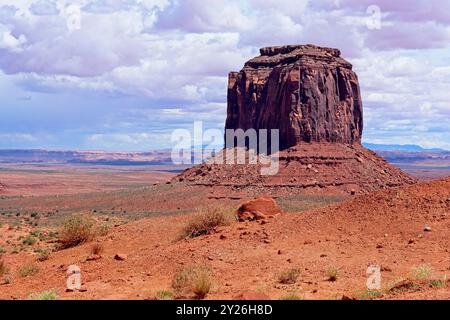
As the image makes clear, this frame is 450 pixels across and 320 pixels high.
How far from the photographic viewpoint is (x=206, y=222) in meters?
23.6

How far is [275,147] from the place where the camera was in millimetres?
81750

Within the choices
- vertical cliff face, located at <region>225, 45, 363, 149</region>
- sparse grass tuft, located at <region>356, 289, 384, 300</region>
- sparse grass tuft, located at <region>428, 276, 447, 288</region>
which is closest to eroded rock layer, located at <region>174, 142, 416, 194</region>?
vertical cliff face, located at <region>225, 45, 363, 149</region>

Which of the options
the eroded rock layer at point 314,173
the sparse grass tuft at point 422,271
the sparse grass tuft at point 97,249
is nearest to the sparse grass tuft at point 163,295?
the sparse grass tuft at point 422,271

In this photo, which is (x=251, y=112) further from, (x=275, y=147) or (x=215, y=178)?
(x=215, y=178)

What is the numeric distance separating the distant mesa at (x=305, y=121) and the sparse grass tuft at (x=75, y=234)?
44.1m

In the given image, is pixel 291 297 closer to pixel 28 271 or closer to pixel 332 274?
pixel 332 274

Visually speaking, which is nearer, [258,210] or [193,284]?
[193,284]

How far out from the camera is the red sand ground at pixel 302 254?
52.9 feet

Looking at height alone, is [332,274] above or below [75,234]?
above

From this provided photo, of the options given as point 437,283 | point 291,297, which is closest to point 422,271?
point 437,283

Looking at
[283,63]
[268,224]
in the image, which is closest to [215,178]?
[283,63]

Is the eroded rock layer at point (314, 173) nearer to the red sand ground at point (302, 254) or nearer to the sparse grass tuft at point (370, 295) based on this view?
the red sand ground at point (302, 254)

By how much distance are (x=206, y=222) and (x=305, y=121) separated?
58.8 metres
